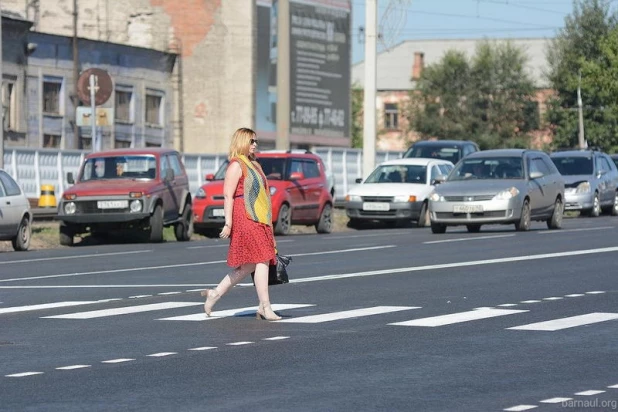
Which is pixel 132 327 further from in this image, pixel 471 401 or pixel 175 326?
pixel 471 401

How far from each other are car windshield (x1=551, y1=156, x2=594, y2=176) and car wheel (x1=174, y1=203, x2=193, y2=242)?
652 inches

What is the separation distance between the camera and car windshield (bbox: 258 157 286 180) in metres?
35.1

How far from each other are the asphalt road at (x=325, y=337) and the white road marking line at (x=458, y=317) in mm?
25

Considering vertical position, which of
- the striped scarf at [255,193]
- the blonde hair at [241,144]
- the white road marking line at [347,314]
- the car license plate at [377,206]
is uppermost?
the blonde hair at [241,144]

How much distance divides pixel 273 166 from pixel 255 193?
839 inches

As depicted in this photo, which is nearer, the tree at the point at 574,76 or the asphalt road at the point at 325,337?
the asphalt road at the point at 325,337

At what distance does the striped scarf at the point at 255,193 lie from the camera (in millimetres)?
14039

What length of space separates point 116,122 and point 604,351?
54.1 metres

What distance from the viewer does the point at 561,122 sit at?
100 metres

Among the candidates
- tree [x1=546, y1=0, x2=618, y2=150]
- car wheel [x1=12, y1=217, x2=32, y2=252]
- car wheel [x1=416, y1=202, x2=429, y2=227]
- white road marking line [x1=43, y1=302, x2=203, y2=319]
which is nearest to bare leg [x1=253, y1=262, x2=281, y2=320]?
white road marking line [x1=43, y1=302, x2=203, y2=319]

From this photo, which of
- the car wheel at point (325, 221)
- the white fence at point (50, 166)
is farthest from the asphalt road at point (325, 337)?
the white fence at point (50, 166)

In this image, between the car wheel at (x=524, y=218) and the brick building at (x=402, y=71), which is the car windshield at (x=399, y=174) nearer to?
the car wheel at (x=524, y=218)

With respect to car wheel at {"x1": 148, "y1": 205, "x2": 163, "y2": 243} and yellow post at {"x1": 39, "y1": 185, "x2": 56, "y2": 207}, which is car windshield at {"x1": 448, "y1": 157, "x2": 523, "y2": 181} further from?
yellow post at {"x1": 39, "y1": 185, "x2": 56, "y2": 207}

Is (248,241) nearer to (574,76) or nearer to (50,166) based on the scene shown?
(50,166)
